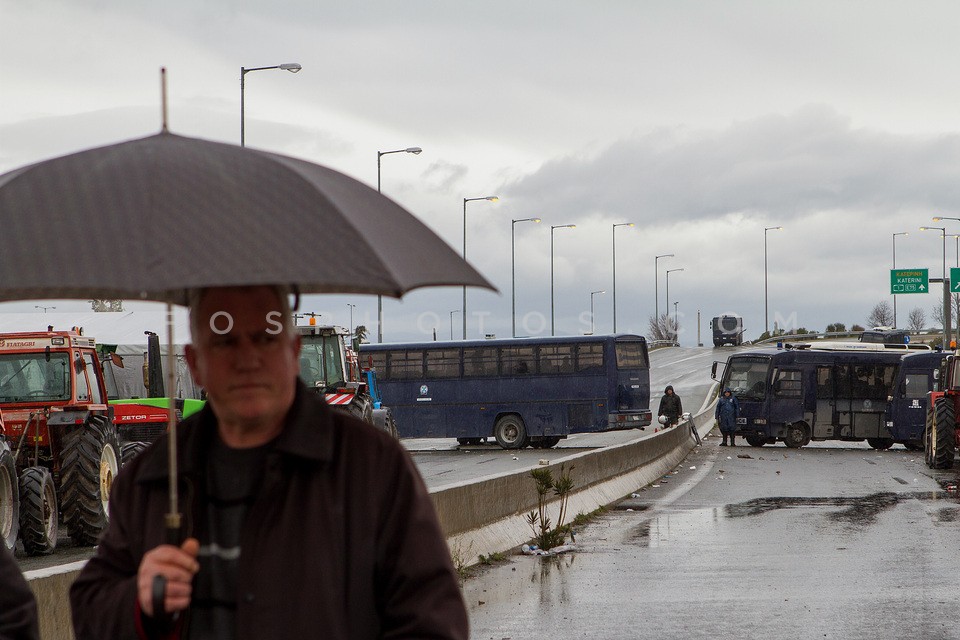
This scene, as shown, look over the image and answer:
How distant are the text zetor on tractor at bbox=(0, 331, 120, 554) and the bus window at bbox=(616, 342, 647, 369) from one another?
2888cm

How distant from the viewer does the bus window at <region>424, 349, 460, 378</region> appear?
4422cm

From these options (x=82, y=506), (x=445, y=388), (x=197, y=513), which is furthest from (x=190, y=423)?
(x=445, y=388)

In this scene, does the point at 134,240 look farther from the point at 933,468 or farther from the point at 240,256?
the point at 933,468

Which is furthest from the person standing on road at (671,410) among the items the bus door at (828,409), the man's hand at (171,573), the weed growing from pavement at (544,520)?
the man's hand at (171,573)

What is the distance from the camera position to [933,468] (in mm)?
31375

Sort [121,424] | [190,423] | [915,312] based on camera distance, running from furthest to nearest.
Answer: [915,312], [121,424], [190,423]

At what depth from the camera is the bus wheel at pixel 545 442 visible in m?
44.6

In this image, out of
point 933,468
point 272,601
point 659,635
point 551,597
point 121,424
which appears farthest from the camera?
point 933,468

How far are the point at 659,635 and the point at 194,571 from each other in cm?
672

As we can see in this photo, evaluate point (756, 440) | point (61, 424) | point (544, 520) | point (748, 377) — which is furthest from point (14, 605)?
point (756, 440)

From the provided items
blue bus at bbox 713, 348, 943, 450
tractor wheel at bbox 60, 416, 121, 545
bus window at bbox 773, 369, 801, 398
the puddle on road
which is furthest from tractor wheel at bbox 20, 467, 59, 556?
bus window at bbox 773, 369, 801, 398

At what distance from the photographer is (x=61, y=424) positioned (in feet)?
50.1

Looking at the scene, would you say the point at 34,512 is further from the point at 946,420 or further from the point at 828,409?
the point at 828,409

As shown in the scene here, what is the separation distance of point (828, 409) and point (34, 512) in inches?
1375
